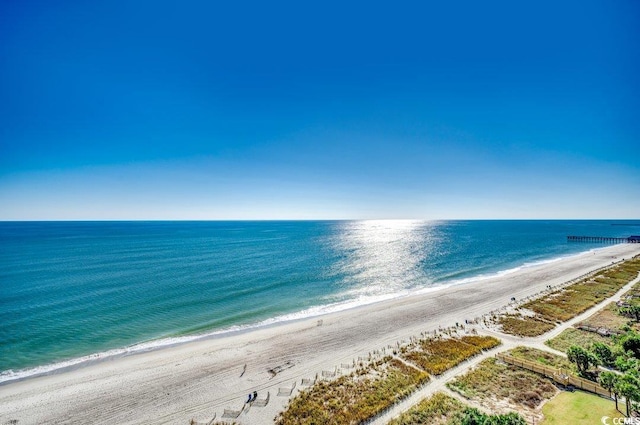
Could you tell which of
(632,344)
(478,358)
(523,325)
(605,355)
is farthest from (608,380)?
(523,325)

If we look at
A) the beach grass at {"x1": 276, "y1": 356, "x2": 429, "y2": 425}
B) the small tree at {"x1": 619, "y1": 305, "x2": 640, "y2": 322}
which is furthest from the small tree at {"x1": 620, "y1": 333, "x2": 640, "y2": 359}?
the beach grass at {"x1": 276, "y1": 356, "x2": 429, "y2": 425}

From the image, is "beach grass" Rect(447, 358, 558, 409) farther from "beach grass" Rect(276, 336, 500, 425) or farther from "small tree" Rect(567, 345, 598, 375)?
"small tree" Rect(567, 345, 598, 375)

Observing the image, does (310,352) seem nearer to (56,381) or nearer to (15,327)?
(56,381)

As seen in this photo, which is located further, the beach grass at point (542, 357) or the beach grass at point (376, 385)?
the beach grass at point (542, 357)

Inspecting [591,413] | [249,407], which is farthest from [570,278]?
[249,407]

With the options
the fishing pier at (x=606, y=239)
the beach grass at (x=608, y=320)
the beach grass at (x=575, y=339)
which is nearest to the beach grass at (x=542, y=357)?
the beach grass at (x=575, y=339)

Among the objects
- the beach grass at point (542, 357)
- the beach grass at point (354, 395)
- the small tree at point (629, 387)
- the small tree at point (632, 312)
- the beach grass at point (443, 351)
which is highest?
the small tree at point (629, 387)

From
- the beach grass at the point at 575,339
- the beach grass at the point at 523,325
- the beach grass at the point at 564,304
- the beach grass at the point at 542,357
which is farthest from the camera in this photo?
the beach grass at the point at 564,304

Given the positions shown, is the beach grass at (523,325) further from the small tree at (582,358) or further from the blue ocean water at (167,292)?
the blue ocean water at (167,292)
